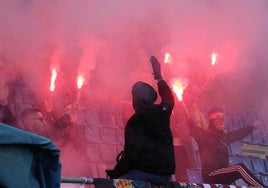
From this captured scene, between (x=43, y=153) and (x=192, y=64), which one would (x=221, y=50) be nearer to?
(x=192, y=64)

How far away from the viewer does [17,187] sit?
5.97 ft

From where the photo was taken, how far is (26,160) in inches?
75.9

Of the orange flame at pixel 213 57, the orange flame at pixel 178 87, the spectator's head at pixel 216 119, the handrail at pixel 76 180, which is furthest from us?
the orange flame at pixel 213 57

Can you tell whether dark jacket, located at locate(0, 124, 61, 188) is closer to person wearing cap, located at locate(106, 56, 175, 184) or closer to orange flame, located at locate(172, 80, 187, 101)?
person wearing cap, located at locate(106, 56, 175, 184)

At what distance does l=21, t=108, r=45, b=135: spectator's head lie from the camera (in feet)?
16.5

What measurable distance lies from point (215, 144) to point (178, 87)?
3.27 feet

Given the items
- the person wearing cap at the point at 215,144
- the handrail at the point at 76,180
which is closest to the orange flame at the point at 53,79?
the person wearing cap at the point at 215,144

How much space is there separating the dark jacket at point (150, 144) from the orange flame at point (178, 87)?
8.11 ft

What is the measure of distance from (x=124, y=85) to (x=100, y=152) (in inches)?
42.7

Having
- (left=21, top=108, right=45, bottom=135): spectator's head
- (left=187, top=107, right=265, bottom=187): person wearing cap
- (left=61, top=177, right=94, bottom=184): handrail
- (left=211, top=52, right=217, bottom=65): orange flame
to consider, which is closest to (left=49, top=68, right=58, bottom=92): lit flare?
(left=21, top=108, right=45, bottom=135): spectator's head

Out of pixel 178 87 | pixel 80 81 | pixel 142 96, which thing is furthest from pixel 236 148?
pixel 142 96

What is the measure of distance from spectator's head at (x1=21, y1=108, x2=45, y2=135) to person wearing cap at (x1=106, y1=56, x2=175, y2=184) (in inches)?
48.5

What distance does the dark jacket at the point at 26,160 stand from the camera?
6.02 ft

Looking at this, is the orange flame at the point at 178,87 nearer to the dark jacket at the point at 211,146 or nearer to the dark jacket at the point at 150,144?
the dark jacket at the point at 211,146
